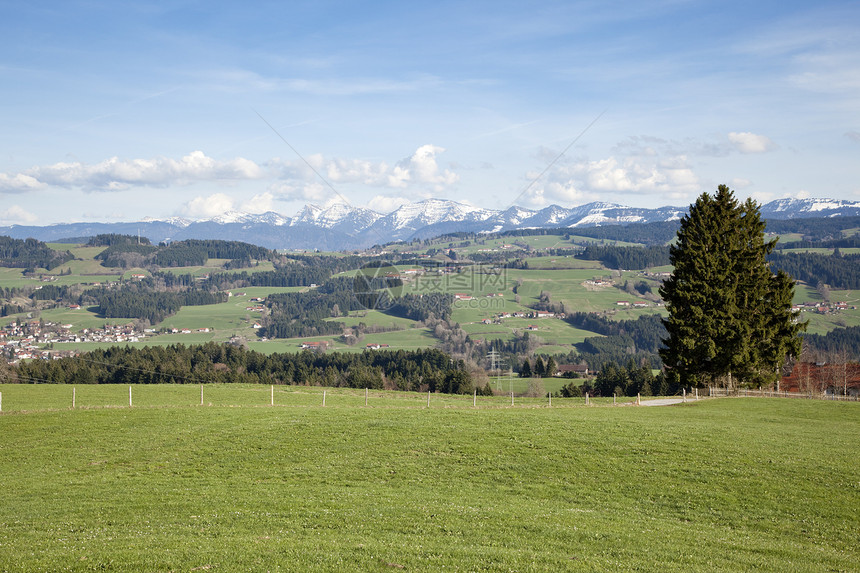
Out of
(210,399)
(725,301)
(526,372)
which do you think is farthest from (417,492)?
(526,372)

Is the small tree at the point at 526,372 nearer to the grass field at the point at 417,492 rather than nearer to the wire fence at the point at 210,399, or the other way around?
the wire fence at the point at 210,399

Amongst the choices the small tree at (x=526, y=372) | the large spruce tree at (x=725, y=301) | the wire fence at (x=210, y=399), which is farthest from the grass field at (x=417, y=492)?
the small tree at (x=526, y=372)

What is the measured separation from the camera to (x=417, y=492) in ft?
50.4

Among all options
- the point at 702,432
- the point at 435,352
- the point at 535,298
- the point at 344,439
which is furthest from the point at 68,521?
the point at 535,298

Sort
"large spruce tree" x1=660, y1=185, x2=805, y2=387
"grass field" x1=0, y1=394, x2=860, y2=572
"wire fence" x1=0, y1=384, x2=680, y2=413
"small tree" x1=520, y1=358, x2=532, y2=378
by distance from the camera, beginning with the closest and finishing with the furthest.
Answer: "grass field" x1=0, y1=394, x2=860, y2=572
"wire fence" x1=0, y1=384, x2=680, y2=413
"large spruce tree" x1=660, y1=185, x2=805, y2=387
"small tree" x1=520, y1=358, x2=532, y2=378

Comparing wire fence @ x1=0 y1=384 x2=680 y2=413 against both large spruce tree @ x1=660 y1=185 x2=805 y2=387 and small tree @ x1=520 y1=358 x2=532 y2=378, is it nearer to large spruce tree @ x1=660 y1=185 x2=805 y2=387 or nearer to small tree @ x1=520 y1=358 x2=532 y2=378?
large spruce tree @ x1=660 y1=185 x2=805 y2=387

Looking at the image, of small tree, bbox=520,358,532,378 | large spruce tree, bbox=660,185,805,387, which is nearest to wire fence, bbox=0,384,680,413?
large spruce tree, bbox=660,185,805,387

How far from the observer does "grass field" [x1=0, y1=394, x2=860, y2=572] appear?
10312 millimetres

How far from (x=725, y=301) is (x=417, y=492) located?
102 ft

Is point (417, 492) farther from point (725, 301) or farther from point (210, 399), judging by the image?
point (725, 301)

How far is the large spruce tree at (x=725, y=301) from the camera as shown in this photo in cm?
3909

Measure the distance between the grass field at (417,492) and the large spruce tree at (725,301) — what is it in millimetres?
12282

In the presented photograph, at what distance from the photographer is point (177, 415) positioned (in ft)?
84.9

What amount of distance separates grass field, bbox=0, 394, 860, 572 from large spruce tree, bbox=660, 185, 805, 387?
40.3 ft
